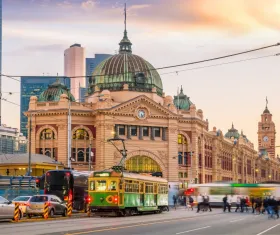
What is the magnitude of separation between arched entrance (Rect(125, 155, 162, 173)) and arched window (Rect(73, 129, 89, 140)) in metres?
7.32

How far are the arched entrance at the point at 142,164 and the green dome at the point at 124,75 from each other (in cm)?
1262

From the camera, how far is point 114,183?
158ft

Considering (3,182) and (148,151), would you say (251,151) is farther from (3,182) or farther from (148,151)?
(3,182)

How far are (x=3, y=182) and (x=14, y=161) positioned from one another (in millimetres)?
33207

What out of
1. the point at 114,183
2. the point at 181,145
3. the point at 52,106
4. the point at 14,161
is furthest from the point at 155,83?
the point at 114,183

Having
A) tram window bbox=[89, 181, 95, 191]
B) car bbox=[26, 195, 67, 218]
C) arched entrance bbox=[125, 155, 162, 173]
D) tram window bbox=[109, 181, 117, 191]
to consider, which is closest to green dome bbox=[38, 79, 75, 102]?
arched entrance bbox=[125, 155, 162, 173]

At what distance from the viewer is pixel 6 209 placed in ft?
124

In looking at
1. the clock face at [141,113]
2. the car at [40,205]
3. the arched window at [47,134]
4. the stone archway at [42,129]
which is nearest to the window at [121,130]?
the clock face at [141,113]

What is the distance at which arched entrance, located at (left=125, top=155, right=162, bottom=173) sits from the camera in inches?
4345

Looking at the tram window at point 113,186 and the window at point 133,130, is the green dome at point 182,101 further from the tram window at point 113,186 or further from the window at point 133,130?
the tram window at point 113,186

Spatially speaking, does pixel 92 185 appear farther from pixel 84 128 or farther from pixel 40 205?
pixel 84 128

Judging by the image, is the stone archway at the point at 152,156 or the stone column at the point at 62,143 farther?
the stone archway at the point at 152,156

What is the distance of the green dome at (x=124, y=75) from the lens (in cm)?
11831

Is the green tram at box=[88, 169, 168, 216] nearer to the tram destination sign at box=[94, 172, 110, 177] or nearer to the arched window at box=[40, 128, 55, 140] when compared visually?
the tram destination sign at box=[94, 172, 110, 177]
